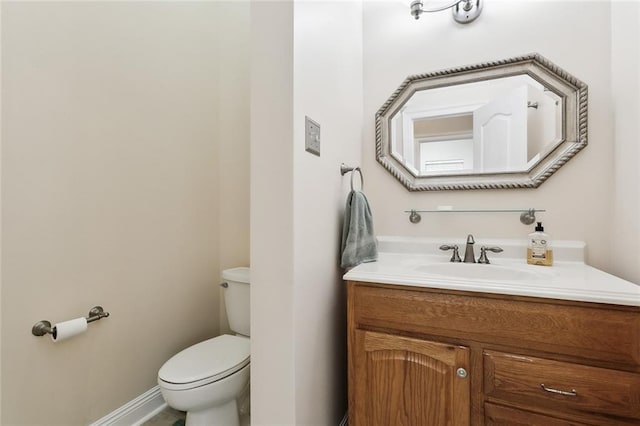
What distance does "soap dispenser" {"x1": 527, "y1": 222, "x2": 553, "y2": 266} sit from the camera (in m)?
1.28

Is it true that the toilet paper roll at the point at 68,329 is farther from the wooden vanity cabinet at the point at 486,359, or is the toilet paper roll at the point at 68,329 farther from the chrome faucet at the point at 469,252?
the chrome faucet at the point at 469,252

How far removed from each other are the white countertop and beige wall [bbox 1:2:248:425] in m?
1.03

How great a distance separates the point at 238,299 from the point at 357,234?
0.83 meters

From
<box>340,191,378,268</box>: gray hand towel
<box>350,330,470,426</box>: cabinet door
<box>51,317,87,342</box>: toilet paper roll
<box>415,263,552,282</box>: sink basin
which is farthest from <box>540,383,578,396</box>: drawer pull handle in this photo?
<box>51,317,87,342</box>: toilet paper roll

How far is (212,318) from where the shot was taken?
193 centimetres

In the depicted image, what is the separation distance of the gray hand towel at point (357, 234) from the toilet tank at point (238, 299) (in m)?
0.65

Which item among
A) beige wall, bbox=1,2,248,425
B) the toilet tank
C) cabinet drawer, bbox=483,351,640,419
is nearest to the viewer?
cabinet drawer, bbox=483,351,640,419

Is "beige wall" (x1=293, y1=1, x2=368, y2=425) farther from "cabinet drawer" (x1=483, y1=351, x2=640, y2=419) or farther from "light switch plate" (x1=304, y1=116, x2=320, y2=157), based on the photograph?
"cabinet drawer" (x1=483, y1=351, x2=640, y2=419)

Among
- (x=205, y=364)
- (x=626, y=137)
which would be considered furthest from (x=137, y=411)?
(x=626, y=137)

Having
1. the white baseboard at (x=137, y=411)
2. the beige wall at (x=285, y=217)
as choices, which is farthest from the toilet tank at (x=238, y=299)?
the beige wall at (x=285, y=217)

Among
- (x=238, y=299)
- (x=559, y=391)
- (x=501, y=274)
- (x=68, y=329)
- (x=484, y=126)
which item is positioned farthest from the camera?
(x=238, y=299)

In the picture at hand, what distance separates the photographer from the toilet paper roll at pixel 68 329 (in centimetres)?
112

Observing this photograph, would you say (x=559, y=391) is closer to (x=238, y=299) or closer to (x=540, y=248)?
(x=540, y=248)

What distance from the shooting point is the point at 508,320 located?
3.04 feet
